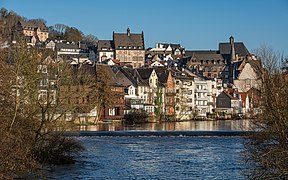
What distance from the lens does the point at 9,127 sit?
75.7ft

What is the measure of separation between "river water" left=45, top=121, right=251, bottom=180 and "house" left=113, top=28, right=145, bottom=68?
107 m

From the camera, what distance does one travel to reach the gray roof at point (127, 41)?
154500mm

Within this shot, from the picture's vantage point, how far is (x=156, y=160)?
32812 mm

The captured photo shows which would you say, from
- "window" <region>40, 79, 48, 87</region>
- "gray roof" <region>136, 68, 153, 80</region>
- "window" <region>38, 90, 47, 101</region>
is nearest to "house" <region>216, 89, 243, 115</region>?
"gray roof" <region>136, 68, 153, 80</region>

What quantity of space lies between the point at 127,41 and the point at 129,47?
5.70ft

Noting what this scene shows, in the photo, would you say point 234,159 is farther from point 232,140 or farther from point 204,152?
point 232,140

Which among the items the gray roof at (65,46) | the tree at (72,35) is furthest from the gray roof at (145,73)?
the tree at (72,35)

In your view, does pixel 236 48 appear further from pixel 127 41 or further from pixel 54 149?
pixel 54 149

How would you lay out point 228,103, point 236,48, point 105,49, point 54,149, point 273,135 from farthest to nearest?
point 236,48 → point 105,49 → point 228,103 → point 54,149 → point 273,135

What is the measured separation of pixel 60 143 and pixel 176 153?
10845 millimetres

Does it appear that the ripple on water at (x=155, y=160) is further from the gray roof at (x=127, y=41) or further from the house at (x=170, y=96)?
the gray roof at (x=127, y=41)

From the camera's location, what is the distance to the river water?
26672mm

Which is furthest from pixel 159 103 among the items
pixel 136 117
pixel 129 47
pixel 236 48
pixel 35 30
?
pixel 35 30

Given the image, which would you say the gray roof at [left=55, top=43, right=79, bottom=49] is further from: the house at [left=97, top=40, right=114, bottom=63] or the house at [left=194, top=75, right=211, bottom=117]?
the house at [left=194, top=75, right=211, bottom=117]
